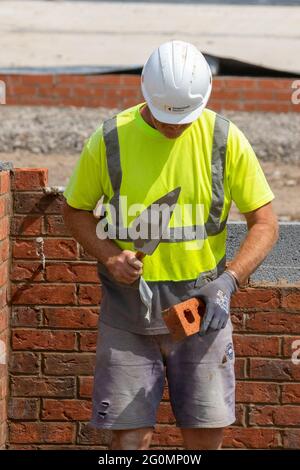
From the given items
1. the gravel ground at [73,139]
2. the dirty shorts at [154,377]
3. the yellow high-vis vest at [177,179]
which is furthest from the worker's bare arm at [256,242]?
the gravel ground at [73,139]

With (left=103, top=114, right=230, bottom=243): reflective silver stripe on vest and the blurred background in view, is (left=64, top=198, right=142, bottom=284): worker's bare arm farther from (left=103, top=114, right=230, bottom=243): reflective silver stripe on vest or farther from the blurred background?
the blurred background

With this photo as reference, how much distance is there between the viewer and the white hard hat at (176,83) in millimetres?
5105

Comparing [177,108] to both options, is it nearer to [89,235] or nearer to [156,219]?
[156,219]

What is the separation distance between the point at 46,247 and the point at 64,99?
6043 millimetres

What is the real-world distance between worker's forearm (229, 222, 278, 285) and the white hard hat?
0.54 meters

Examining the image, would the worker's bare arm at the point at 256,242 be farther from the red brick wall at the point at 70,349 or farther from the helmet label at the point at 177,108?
the red brick wall at the point at 70,349

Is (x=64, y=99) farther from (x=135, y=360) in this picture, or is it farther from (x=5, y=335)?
(x=135, y=360)

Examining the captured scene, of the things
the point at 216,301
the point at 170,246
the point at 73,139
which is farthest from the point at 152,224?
the point at 73,139

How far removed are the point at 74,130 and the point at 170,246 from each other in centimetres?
643

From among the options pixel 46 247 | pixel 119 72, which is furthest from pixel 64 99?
pixel 46 247

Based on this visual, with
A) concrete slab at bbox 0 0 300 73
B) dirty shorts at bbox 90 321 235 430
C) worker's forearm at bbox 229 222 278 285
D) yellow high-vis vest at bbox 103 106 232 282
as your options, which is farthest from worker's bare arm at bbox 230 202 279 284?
concrete slab at bbox 0 0 300 73

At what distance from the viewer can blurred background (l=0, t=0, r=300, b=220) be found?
A: 37.7 feet
